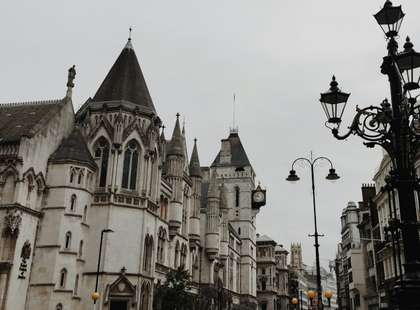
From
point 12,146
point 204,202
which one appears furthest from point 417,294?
point 204,202

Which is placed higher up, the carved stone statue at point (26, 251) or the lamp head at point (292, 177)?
the lamp head at point (292, 177)

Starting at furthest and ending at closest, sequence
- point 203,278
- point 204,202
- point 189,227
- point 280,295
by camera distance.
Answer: point 280,295 < point 204,202 < point 203,278 < point 189,227

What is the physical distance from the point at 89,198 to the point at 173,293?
33.8 ft

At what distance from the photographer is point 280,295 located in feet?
368

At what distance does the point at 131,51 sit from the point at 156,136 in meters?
8.88

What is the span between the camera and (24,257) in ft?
97.1

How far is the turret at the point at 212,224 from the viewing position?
55.0 metres

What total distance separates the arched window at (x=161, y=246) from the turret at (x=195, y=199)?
8.34m

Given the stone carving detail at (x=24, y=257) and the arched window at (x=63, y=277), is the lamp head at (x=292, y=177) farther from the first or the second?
the stone carving detail at (x=24, y=257)

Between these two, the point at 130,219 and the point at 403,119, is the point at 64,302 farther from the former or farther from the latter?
A: the point at 403,119

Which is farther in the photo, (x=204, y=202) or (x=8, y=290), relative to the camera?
(x=204, y=202)

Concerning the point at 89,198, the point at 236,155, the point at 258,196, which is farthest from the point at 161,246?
the point at 236,155

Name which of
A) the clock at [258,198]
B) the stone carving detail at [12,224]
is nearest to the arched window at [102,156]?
the stone carving detail at [12,224]

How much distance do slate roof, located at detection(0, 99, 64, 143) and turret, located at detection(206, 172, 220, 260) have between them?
85.5ft
